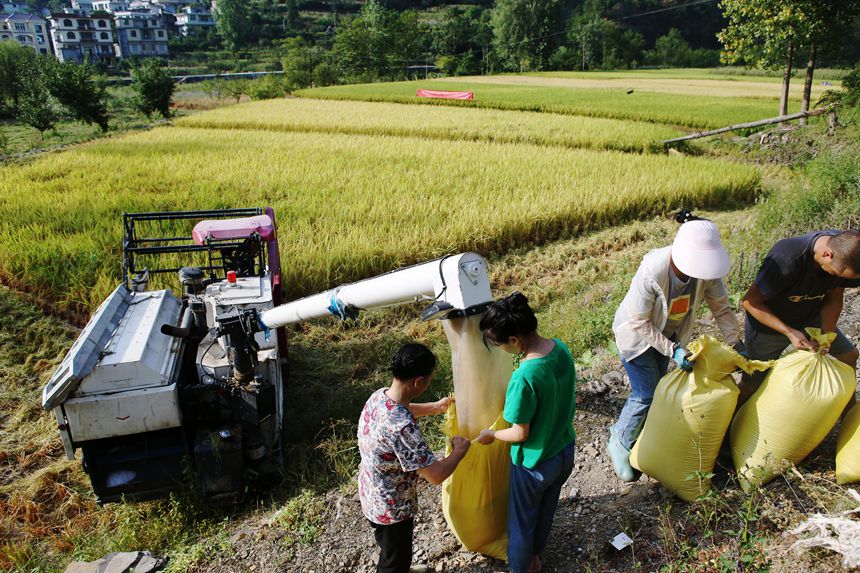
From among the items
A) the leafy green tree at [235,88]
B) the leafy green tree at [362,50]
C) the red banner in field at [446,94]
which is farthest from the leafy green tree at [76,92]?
the leafy green tree at [362,50]

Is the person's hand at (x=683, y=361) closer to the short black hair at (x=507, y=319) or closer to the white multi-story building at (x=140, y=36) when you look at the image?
the short black hair at (x=507, y=319)

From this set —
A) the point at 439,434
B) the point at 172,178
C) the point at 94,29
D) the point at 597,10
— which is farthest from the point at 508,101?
the point at 94,29

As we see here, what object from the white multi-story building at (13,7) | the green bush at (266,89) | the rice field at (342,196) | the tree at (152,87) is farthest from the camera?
the white multi-story building at (13,7)

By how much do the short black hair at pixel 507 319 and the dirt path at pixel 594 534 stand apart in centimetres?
114

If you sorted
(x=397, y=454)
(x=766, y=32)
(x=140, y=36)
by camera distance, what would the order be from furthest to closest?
(x=140, y=36) < (x=766, y=32) < (x=397, y=454)

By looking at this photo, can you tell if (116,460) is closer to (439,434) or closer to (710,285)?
(439,434)

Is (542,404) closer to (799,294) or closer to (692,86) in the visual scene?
(799,294)

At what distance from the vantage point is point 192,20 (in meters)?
80.3

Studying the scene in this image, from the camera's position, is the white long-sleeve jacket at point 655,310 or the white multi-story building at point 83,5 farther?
the white multi-story building at point 83,5

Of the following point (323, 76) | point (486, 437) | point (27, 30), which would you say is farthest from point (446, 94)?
point (27, 30)

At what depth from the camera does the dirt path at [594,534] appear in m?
2.36

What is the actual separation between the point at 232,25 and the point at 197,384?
77639 millimetres

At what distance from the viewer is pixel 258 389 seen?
11.3ft

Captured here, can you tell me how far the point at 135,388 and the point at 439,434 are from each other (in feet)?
6.77
